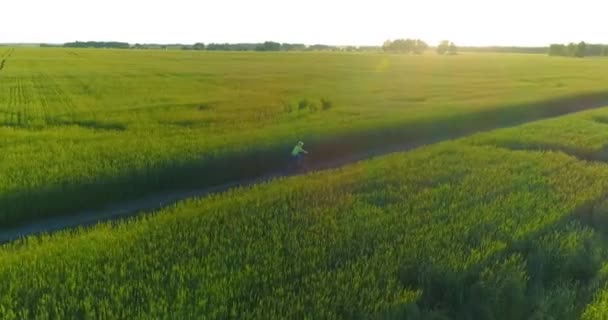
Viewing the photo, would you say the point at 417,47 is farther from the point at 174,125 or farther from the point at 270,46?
the point at 174,125

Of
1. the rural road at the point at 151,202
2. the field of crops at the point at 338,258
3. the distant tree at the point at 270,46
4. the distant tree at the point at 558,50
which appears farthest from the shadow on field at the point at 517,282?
the distant tree at the point at 558,50

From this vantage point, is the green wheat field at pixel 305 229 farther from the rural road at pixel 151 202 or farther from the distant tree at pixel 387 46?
the distant tree at pixel 387 46

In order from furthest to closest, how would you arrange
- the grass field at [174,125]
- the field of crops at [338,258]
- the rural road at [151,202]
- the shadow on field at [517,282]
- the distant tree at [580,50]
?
the distant tree at [580,50] → the grass field at [174,125] → the rural road at [151,202] → the shadow on field at [517,282] → the field of crops at [338,258]

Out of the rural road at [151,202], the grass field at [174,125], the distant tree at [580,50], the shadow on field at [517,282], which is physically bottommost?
the rural road at [151,202]

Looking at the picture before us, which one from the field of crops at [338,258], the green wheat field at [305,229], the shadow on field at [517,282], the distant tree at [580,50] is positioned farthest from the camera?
the distant tree at [580,50]

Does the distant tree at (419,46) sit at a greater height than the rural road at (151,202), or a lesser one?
greater

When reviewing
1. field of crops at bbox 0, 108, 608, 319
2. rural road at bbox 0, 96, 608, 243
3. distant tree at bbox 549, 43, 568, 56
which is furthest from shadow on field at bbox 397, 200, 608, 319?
distant tree at bbox 549, 43, 568, 56

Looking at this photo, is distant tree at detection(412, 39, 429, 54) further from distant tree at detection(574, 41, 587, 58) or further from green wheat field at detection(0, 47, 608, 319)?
green wheat field at detection(0, 47, 608, 319)
